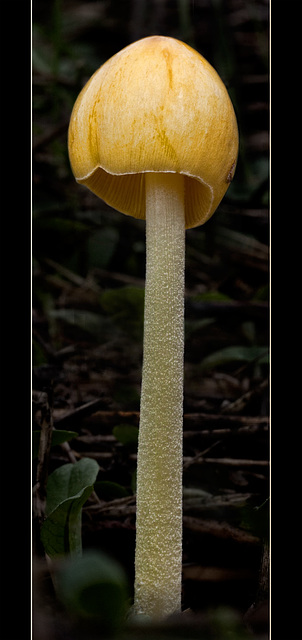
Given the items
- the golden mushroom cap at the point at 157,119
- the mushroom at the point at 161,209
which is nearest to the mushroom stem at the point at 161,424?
the mushroom at the point at 161,209

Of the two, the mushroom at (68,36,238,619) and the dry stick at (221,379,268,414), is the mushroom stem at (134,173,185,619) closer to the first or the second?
the mushroom at (68,36,238,619)

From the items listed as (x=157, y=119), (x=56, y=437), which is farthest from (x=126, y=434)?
(x=157, y=119)

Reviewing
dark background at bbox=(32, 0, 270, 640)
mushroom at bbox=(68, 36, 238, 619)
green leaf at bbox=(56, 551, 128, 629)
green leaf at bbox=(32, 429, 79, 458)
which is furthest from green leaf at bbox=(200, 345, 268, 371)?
green leaf at bbox=(56, 551, 128, 629)

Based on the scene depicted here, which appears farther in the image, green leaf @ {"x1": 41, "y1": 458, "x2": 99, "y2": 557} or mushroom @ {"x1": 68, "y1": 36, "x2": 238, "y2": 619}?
green leaf @ {"x1": 41, "y1": 458, "x2": 99, "y2": 557}

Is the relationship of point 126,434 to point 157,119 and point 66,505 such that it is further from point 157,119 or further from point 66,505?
point 157,119

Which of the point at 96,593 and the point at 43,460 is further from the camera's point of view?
the point at 43,460

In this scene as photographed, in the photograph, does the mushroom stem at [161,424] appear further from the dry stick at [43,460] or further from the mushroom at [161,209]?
the dry stick at [43,460]
